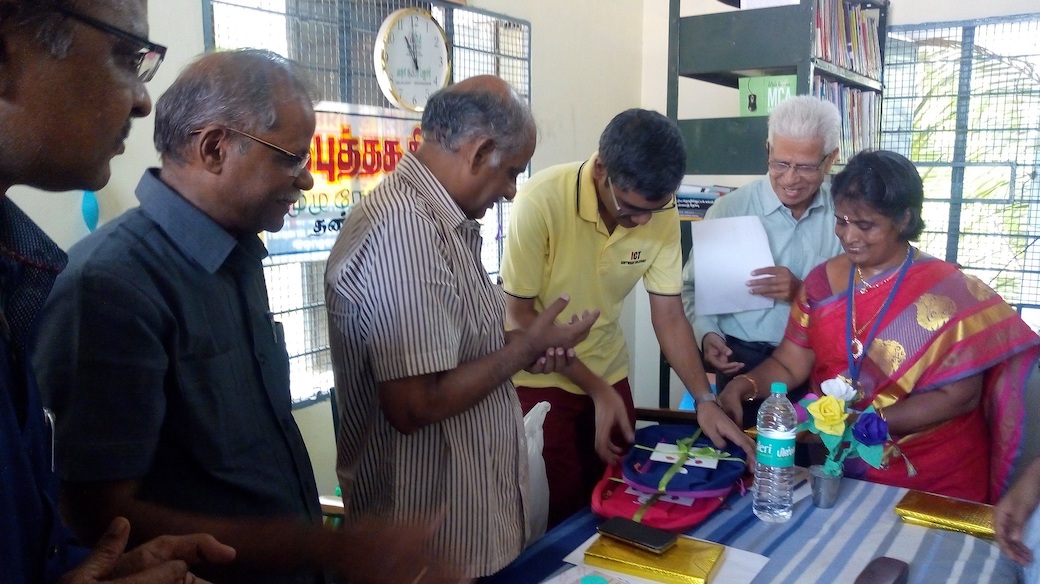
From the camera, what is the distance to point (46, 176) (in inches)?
28.5

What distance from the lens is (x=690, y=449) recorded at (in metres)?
1.71

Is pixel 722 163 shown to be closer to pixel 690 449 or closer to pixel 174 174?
pixel 690 449

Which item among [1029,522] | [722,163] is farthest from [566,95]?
[1029,522]

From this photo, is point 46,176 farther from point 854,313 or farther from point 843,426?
point 854,313

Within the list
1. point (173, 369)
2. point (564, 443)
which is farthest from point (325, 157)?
point (173, 369)

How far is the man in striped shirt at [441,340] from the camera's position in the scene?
1.25 metres

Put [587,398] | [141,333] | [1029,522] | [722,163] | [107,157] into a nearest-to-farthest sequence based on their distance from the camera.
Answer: [107,157]
[141,333]
[1029,522]
[587,398]
[722,163]

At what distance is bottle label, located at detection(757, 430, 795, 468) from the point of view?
4.94 feet

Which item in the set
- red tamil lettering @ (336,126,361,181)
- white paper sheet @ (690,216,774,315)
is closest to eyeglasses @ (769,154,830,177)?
white paper sheet @ (690,216,774,315)

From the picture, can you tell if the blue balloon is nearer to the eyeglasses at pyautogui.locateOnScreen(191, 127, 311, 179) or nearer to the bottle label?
the eyeglasses at pyautogui.locateOnScreen(191, 127, 311, 179)

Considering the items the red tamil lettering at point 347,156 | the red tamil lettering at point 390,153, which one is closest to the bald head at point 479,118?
the red tamil lettering at point 347,156

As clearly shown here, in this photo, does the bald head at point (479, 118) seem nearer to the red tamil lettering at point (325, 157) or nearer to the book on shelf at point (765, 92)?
the red tamil lettering at point (325, 157)

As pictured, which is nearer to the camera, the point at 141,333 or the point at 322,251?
the point at 141,333

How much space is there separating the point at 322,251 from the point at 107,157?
5.65 ft
